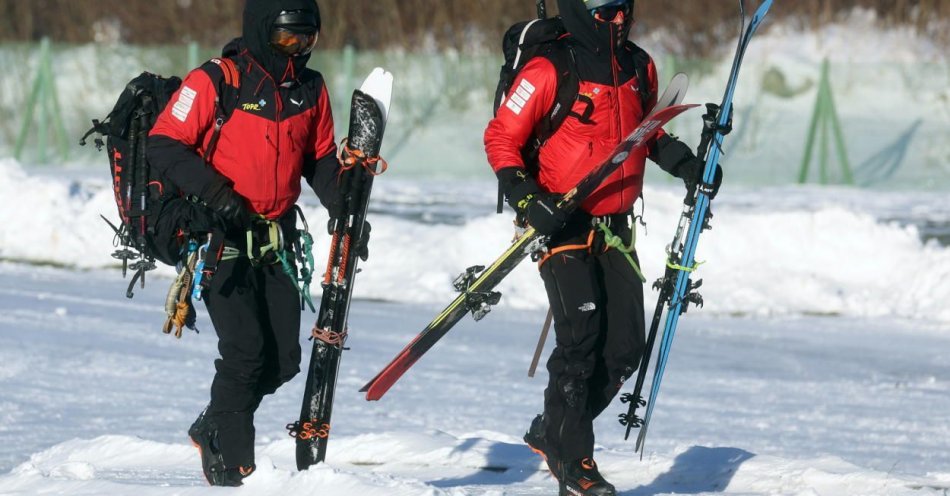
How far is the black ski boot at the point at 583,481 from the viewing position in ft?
18.3

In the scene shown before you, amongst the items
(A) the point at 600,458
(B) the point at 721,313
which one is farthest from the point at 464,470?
(B) the point at 721,313

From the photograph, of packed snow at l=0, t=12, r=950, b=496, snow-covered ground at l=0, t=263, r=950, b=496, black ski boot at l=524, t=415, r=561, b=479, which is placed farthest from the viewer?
packed snow at l=0, t=12, r=950, b=496

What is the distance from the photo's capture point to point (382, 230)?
44.9 feet

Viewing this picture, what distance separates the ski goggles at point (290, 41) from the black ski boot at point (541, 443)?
68.9 inches

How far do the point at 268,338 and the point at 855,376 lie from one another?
16.9ft

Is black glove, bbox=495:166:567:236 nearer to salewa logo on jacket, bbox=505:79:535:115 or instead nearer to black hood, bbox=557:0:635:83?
salewa logo on jacket, bbox=505:79:535:115

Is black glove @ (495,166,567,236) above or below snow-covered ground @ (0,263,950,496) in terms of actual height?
above

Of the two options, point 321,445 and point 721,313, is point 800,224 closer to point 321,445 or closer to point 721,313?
point 721,313

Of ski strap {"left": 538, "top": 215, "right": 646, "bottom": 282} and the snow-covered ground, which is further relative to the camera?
the snow-covered ground

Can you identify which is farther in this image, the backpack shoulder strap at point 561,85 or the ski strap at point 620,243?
the ski strap at point 620,243

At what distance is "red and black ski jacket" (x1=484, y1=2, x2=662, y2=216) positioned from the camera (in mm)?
5605

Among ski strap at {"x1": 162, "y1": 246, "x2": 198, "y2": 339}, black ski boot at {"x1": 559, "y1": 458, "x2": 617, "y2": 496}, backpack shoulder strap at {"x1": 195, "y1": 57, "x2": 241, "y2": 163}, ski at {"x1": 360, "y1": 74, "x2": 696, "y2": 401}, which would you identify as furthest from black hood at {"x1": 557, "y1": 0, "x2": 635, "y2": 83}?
ski strap at {"x1": 162, "y1": 246, "x2": 198, "y2": 339}

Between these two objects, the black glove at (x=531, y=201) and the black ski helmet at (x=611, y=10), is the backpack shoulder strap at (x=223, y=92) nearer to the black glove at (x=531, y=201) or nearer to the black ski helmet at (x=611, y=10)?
the black glove at (x=531, y=201)

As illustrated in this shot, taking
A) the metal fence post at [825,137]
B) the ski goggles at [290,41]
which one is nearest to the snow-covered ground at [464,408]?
the ski goggles at [290,41]
